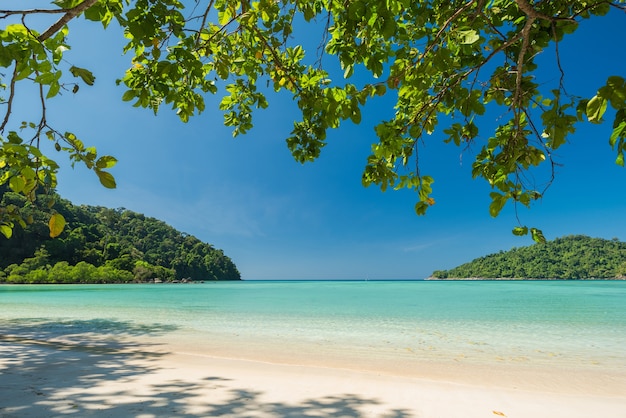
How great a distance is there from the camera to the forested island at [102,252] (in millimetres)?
54312

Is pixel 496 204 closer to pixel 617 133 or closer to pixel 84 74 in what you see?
pixel 617 133

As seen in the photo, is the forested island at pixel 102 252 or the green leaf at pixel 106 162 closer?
the green leaf at pixel 106 162

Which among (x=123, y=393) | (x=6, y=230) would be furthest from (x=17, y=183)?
(x=123, y=393)

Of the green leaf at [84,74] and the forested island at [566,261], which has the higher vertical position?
the forested island at [566,261]

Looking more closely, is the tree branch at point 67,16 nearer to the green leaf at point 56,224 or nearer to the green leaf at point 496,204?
the green leaf at point 56,224

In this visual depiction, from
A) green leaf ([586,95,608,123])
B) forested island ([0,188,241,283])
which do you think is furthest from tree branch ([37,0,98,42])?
forested island ([0,188,241,283])

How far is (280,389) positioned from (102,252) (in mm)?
75899

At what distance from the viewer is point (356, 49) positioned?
2.29m

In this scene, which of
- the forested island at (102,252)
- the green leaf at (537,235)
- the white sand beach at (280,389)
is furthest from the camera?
the forested island at (102,252)

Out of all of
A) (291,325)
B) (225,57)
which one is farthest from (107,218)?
Answer: (225,57)

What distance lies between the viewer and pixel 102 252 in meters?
67.2

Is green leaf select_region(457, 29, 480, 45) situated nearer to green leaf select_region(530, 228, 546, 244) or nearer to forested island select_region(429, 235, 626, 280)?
green leaf select_region(530, 228, 546, 244)

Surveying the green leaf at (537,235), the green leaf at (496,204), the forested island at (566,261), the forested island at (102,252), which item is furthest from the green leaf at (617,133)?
the forested island at (566,261)

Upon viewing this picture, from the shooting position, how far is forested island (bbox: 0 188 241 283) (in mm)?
54312
